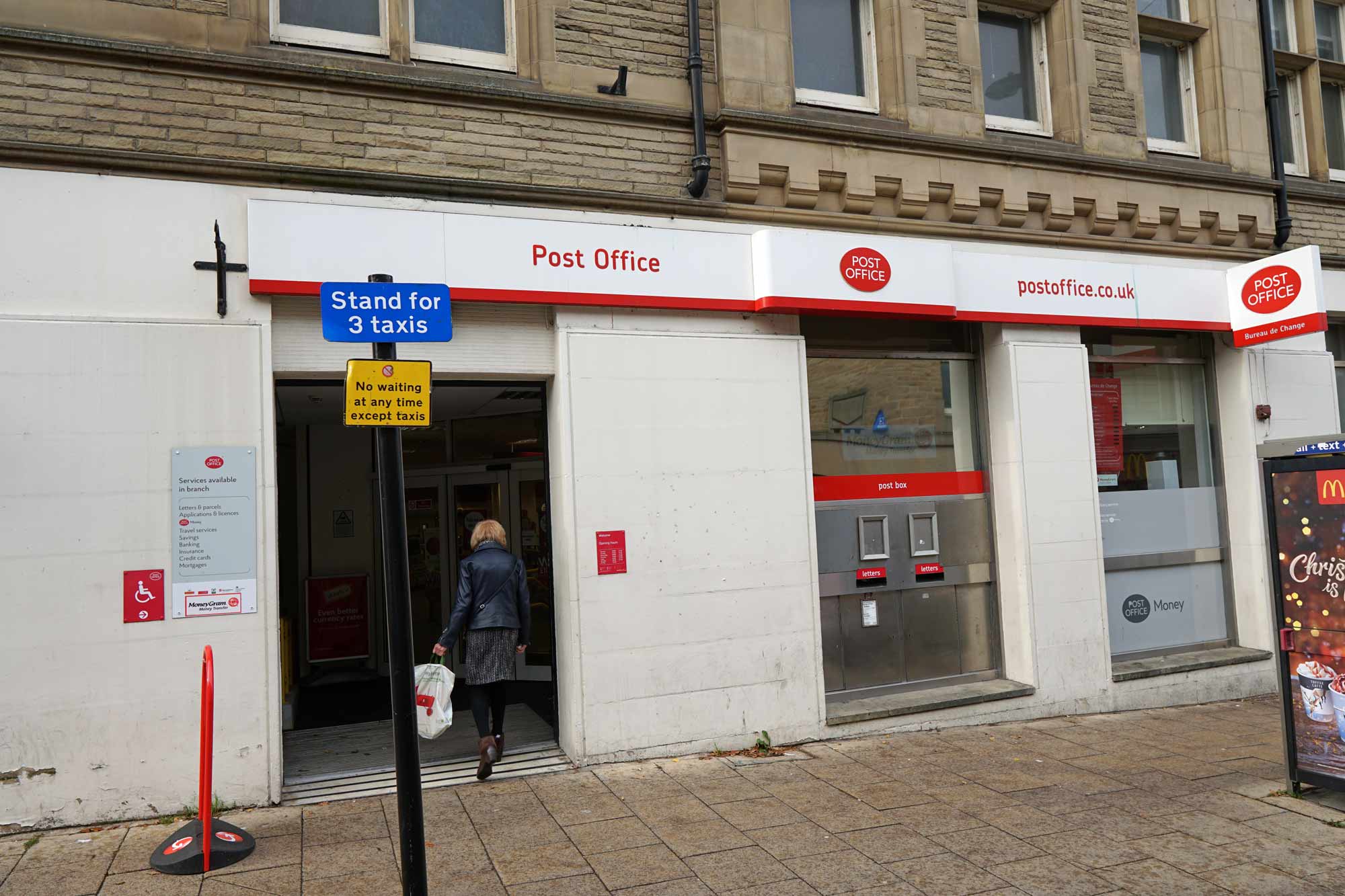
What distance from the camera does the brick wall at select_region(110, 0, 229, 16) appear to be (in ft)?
20.4

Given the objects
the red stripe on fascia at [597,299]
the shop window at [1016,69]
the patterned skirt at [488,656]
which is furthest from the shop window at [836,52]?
the patterned skirt at [488,656]

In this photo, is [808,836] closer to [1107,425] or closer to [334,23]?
[1107,425]

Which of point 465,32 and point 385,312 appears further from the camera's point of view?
point 465,32

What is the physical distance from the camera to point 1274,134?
10195mm

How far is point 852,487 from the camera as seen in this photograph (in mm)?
8164

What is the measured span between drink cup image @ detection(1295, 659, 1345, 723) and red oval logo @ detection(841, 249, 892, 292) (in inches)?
154

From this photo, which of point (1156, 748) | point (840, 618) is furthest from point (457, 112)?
point (1156, 748)

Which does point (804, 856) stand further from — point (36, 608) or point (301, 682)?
point (301, 682)

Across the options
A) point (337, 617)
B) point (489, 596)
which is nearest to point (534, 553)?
point (337, 617)

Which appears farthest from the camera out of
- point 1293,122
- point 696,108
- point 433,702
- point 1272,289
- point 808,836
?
point 1293,122

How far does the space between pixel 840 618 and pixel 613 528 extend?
2272mm

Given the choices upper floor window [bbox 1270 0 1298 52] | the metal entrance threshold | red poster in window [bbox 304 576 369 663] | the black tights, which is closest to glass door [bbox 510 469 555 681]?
the metal entrance threshold

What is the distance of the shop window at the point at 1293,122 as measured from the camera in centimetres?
1088

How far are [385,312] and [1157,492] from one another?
317 inches
